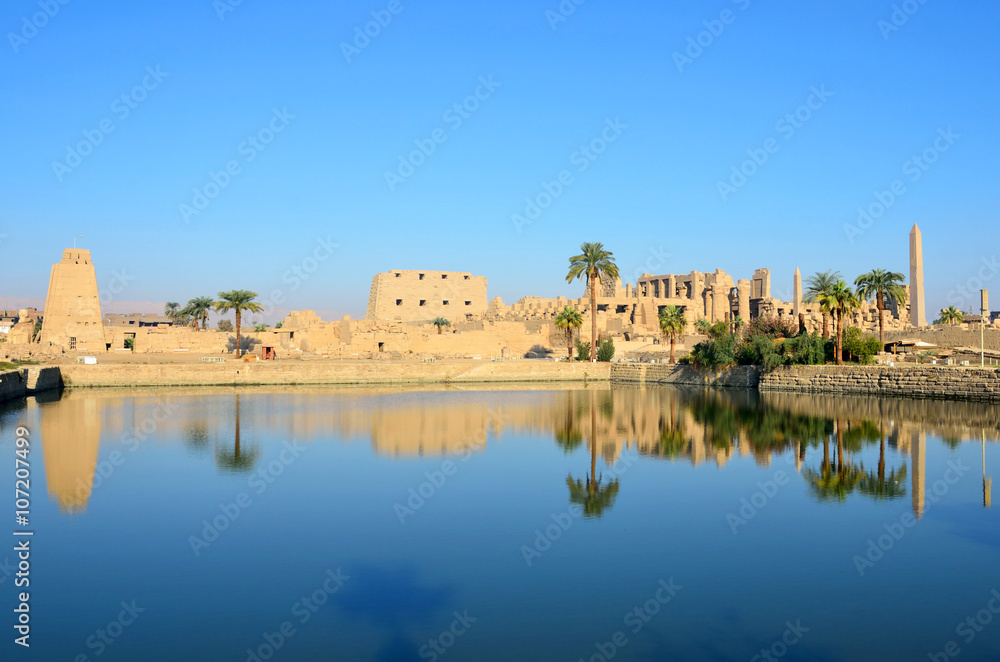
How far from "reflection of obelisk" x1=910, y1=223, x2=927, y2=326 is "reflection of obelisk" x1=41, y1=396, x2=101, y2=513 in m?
48.8

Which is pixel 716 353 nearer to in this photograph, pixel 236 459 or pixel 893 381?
pixel 893 381

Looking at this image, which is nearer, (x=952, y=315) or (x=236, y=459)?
(x=236, y=459)

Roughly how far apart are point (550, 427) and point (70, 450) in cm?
1267

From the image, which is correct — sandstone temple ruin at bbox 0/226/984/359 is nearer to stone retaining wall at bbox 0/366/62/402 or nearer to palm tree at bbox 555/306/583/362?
palm tree at bbox 555/306/583/362

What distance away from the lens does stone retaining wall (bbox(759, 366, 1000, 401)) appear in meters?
29.2

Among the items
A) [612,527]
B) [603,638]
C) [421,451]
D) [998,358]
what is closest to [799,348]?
[998,358]

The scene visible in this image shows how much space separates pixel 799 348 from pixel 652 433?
17.3 meters

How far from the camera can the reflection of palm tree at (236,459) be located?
56.2 ft

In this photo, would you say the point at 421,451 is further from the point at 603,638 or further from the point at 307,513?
the point at 603,638

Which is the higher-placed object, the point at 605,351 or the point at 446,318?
the point at 446,318

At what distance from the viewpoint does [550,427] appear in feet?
79.1

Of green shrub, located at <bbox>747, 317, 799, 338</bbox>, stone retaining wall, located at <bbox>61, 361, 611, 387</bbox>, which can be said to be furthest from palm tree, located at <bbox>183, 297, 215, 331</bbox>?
green shrub, located at <bbox>747, 317, 799, 338</bbox>

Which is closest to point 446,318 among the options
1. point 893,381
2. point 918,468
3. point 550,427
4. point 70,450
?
point 893,381

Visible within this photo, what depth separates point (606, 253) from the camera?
47156 mm
